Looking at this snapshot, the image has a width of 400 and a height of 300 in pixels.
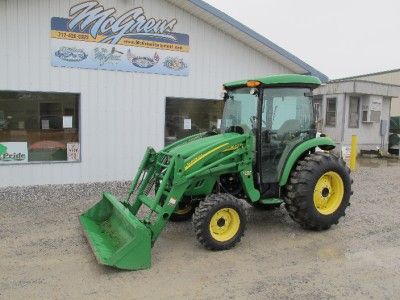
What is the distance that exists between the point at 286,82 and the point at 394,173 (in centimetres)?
823

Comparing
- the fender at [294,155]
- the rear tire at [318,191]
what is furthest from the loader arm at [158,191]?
the rear tire at [318,191]

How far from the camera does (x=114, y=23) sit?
9.20 m

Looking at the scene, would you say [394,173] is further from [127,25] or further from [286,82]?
[127,25]

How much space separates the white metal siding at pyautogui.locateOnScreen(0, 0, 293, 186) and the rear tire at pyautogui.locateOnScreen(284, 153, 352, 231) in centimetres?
483

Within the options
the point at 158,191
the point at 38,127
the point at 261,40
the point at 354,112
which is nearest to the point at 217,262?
the point at 158,191

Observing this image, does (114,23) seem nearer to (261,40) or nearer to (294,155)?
(261,40)

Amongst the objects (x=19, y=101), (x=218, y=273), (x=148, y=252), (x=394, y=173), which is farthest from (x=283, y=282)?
(x=394, y=173)

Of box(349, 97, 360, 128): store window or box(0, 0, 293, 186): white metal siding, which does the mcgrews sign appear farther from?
box(349, 97, 360, 128): store window

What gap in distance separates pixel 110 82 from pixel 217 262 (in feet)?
19.0

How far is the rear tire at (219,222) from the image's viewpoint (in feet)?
16.7

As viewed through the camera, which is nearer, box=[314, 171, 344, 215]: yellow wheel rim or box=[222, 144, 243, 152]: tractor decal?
box=[222, 144, 243, 152]: tractor decal

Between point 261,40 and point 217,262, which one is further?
point 261,40

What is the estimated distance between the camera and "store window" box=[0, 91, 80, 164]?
27.8 ft

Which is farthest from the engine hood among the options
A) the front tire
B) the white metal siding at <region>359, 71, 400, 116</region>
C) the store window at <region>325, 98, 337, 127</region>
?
the white metal siding at <region>359, 71, 400, 116</region>
